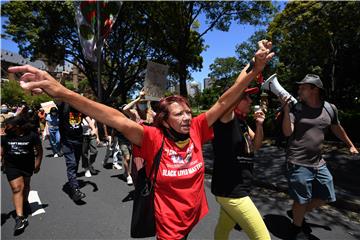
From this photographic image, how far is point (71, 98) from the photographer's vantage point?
1.81m

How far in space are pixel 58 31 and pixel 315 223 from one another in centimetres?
1986

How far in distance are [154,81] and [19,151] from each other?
2766 mm

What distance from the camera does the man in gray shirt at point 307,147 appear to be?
3637 millimetres

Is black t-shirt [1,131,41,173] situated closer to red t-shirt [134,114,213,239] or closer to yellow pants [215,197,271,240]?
red t-shirt [134,114,213,239]

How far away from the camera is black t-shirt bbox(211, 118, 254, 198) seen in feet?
8.91

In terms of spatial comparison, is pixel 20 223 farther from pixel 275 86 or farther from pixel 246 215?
pixel 275 86

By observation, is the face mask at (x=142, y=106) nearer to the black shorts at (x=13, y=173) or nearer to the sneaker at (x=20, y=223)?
the black shorts at (x=13, y=173)

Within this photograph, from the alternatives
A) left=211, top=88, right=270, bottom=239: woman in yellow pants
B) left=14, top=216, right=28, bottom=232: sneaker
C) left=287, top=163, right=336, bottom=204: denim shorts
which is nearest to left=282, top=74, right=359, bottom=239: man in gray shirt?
left=287, top=163, right=336, bottom=204: denim shorts

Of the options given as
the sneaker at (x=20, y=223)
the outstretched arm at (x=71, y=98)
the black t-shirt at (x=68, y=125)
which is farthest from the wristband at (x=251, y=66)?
the black t-shirt at (x=68, y=125)

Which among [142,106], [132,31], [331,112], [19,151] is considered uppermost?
[132,31]

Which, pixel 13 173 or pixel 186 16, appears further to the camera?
pixel 186 16

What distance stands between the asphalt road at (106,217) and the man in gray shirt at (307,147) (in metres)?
0.60

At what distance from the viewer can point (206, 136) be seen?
8.24ft

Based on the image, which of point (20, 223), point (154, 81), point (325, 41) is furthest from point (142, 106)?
point (325, 41)
